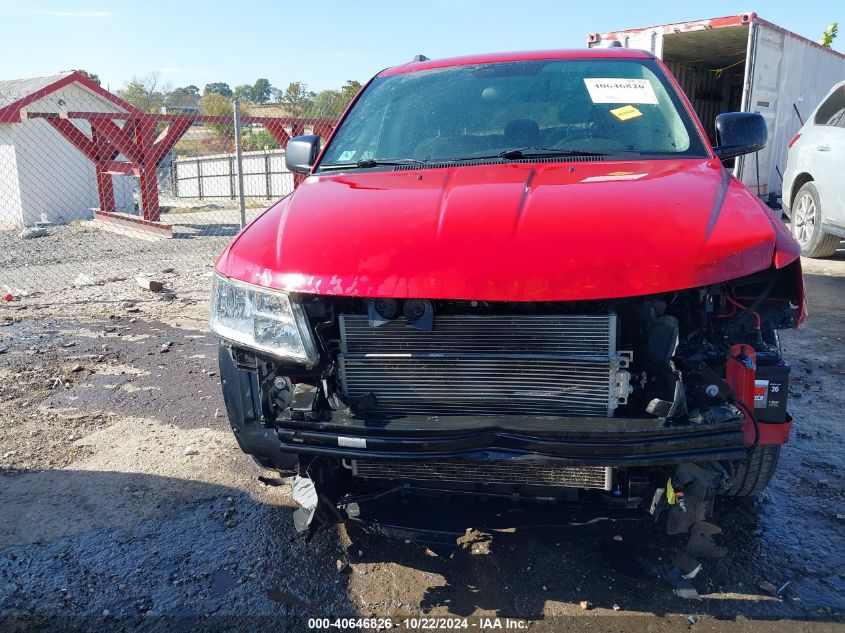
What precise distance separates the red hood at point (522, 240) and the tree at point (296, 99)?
67.0ft

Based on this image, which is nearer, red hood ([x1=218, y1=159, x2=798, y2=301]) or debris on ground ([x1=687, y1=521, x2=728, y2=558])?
red hood ([x1=218, y1=159, x2=798, y2=301])

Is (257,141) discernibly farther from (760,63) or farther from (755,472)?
(755,472)

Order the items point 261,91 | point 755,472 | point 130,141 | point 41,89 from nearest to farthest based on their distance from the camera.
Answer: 1. point 755,472
2. point 130,141
3. point 41,89
4. point 261,91

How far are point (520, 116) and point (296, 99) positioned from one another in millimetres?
27636

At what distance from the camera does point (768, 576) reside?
8.63 ft

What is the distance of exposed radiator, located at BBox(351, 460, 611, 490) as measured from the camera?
227 cm

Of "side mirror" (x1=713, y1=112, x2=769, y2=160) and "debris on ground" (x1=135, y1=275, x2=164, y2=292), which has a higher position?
"side mirror" (x1=713, y1=112, x2=769, y2=160)

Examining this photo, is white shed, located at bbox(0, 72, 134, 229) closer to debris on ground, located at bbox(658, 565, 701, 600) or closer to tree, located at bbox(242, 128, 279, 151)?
tree, located at bbox(242, 128, 279, 151)

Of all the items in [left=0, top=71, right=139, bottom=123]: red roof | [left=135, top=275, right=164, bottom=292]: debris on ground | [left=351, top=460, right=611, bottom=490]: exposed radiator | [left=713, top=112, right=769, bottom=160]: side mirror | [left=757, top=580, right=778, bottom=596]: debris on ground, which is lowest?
[left=135, top=275, right=164, bottom=292]: debris on ground

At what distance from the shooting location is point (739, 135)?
340 centimetres

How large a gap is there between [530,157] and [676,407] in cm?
137

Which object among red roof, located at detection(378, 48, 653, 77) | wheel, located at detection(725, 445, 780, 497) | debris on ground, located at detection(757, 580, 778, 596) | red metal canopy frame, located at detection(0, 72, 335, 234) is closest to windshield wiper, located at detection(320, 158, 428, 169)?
red roof, located at detection(378, 48, 653, 77)

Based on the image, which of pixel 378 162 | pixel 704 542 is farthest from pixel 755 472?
pixel 378 162

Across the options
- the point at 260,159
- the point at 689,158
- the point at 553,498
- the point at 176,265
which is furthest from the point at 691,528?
the point at 260,159
